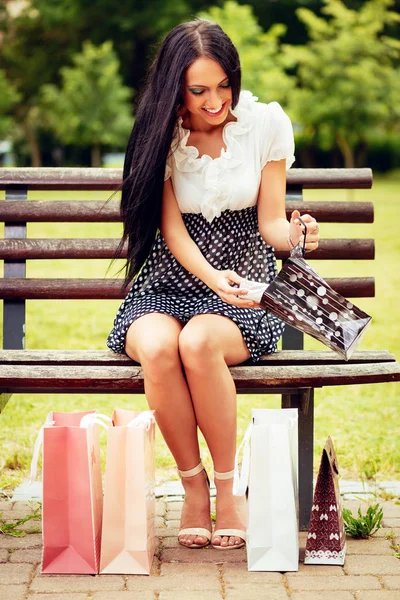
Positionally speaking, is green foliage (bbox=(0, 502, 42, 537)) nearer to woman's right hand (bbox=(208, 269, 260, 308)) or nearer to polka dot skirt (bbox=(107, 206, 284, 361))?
polka dot skirt (bbox=(107, 206, 284, 361))

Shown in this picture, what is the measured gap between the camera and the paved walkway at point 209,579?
8.91ft

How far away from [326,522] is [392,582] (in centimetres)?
27

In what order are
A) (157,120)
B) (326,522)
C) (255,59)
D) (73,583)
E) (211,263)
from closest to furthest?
(73,583)
(326,522)
(157,120)
(211,263)
(255,59)

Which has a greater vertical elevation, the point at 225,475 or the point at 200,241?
the point at 200,241

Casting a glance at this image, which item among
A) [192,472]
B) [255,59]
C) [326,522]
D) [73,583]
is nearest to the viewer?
[73,583]

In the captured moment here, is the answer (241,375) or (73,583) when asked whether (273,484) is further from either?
(73,583)

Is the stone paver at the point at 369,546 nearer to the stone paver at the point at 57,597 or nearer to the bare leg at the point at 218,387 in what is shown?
the bare leg at the point at 218,387

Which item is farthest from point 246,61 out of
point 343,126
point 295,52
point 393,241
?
point 393,241

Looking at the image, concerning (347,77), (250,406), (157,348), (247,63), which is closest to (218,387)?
(157,348)

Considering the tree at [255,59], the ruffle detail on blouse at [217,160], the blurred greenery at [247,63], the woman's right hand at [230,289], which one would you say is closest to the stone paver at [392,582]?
the woman's right hand at [230,289]

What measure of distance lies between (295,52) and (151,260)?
2365 centimetres

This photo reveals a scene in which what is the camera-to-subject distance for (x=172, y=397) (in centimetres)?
301

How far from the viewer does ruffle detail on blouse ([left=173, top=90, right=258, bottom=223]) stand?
10.8 ft

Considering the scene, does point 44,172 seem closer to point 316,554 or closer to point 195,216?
point 195,216
